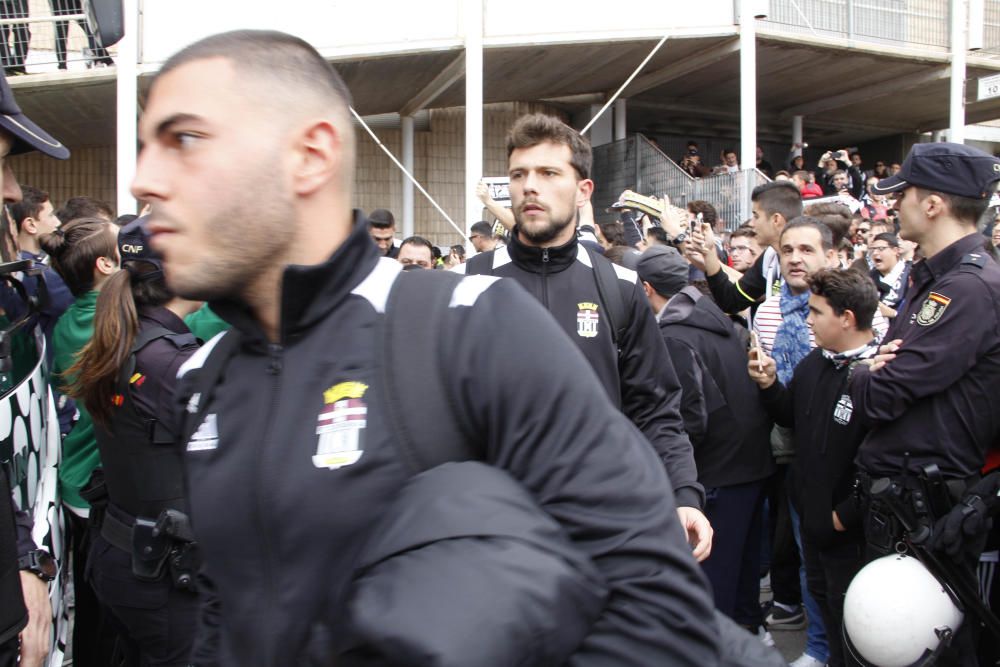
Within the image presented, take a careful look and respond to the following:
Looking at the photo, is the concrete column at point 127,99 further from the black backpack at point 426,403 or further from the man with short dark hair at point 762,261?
the black backpack at point 426,403

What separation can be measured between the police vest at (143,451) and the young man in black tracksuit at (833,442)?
10.0ft

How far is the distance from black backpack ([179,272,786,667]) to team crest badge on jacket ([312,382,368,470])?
0.05m

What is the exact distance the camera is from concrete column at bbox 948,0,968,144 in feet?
56.4

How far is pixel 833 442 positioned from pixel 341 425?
367 cm

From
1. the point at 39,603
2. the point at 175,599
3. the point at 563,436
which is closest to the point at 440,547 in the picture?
the point at 563,436

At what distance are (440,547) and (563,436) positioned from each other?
9.9 inches

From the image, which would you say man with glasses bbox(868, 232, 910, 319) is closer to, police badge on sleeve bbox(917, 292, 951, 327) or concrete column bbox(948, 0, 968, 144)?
police badge on sleeve bbox(917, 292, 951, 327)

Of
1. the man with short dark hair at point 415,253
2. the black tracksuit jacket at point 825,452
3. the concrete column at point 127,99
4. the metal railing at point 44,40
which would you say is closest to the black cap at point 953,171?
the black tracksuit jacket at point 825,452

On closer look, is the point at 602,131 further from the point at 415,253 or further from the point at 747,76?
the point at 415,253

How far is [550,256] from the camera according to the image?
11.3ft

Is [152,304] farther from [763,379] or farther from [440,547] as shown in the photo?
[763,379]

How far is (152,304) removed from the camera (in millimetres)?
3266

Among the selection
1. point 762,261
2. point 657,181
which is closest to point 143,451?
point 762,261

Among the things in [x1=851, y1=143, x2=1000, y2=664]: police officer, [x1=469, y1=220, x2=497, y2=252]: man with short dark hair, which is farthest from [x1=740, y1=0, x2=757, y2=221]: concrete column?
[x1=851, y1=143, x2=1000, y2=664]: police officer
